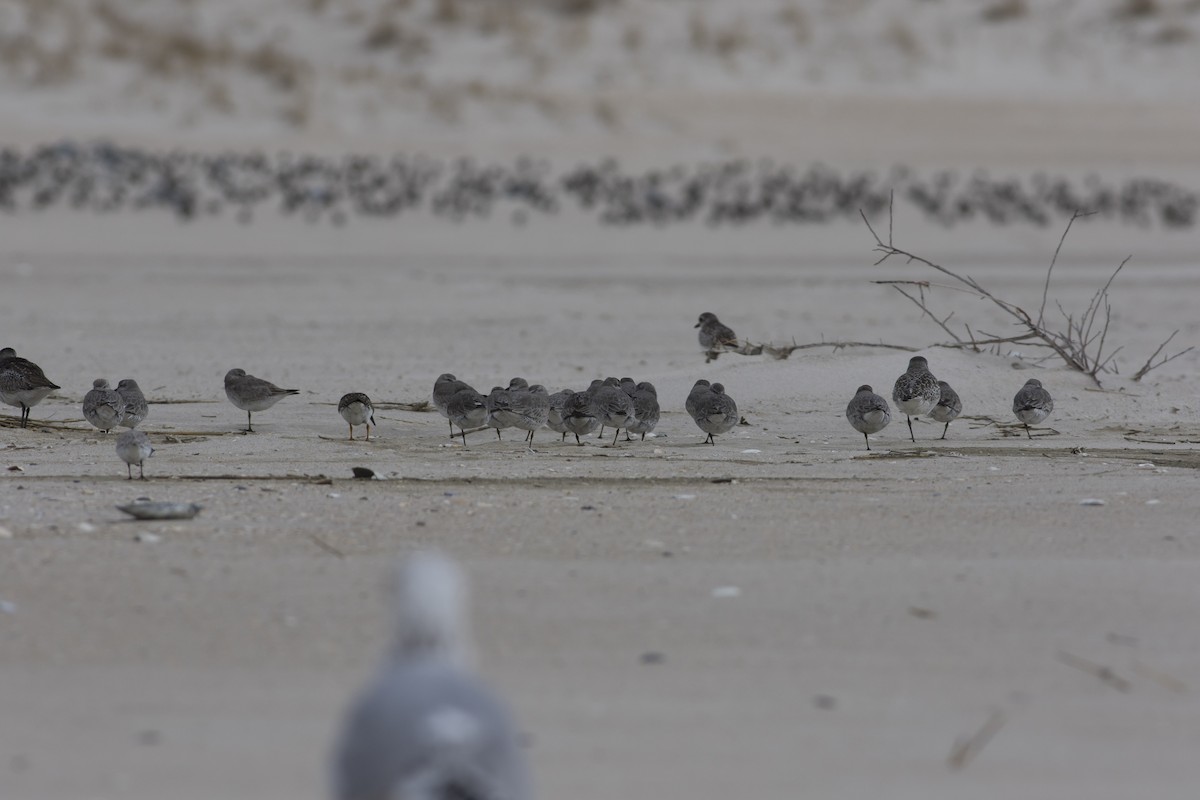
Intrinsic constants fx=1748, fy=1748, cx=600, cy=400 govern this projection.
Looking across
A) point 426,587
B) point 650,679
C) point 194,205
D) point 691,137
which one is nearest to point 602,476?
point 650,679

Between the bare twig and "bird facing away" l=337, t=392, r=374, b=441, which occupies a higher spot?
"bird facing away" l=337, t=392, r=374, b=441

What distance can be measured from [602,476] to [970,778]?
4.67 m

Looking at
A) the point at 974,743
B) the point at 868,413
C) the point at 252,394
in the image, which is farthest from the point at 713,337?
the point at 974,743

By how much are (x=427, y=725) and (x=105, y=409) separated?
7.37 m

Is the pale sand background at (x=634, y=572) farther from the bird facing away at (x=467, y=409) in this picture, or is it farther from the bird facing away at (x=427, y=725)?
the bird facing away at (x=427, y=725)

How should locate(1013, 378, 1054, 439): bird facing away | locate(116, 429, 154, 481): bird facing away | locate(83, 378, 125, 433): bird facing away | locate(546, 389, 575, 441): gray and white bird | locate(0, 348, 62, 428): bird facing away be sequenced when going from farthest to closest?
1. locate(0, 348, 62, 428): bird facing away
2. locate(546, 389, 575, 441): gray and white bird
3. locate(1013, 378, 1054, 439): bird facing away
4. locate(83, 378, 125, 433): bird facing away
5. locate(116, 429, 154, 481): bird facing away

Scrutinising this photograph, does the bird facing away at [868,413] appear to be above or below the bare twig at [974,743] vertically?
above

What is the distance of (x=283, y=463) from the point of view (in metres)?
9.34

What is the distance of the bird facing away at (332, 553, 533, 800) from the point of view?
3162mm

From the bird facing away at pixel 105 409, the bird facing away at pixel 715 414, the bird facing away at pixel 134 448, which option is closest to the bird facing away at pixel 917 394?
the bird facing away at pixel 715 414

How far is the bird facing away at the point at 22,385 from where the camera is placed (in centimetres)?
1091

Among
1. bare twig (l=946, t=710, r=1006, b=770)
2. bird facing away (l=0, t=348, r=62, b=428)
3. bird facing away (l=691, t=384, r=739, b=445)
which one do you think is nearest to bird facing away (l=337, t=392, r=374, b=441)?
bird facing away (l=691, t=384, r=739, b=445)

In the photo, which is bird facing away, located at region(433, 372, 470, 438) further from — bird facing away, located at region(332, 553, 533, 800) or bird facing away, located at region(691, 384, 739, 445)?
bird facing away, located at region(332, 553, 533, 800)

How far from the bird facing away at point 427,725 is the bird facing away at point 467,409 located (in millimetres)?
6907
